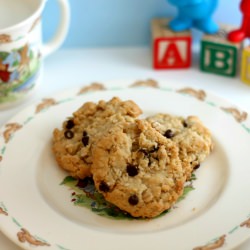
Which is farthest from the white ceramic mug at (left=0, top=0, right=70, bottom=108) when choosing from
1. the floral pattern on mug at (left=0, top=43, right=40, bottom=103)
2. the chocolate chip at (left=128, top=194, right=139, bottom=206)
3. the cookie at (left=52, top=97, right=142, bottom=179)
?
the chocolate chip at (left=128, top=194, right=139, bottom=206)

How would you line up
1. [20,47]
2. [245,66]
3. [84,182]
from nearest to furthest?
[84,182], [20,47], [245,66]

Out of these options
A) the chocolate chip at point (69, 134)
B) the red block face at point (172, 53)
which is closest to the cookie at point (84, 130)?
the chocolate chip at point (69, 134)

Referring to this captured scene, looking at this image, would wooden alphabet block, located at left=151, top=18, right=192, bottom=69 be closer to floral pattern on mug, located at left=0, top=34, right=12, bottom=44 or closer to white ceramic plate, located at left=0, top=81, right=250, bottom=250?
white ceramic plate, located at left=0, top=81, right=250, bottom=250

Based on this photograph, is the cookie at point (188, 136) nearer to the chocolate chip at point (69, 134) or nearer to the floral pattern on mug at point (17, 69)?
the chocolate chip at point (69, 134)

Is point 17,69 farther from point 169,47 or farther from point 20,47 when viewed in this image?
point 169,47

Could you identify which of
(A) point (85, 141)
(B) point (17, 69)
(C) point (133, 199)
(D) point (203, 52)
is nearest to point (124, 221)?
(C) point (133, 199)

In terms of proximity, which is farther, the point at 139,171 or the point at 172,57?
the point at 172,57
